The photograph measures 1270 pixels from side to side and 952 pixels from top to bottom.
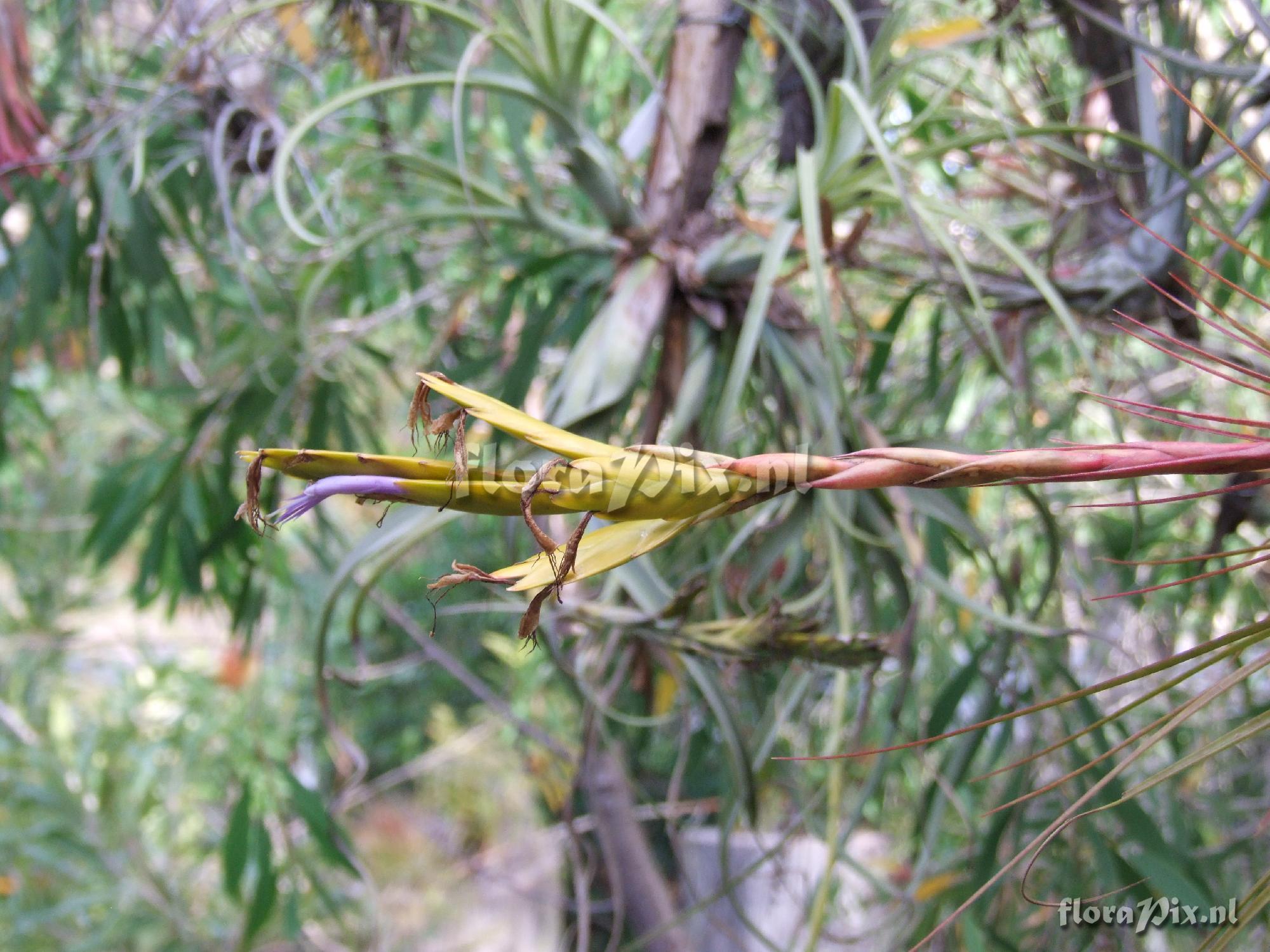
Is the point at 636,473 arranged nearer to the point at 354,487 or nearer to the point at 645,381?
the point at 354,487

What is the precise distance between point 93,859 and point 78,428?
803 mm

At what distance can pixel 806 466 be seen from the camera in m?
0.18

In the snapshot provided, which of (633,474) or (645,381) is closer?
(633,474)

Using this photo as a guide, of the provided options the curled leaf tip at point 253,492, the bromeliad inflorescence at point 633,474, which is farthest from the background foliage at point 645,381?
the curled leaf tip at point 253,492

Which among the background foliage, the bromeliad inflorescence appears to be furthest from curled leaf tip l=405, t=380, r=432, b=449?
the background foliage

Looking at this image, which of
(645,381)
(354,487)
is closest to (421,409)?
(354,487)

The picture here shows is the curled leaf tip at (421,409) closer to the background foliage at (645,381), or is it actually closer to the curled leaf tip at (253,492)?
the curled leaf tip at (253,492)

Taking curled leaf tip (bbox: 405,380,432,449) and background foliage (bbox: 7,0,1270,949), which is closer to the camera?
curled leaf tip (bbox: 405,380,432,449)

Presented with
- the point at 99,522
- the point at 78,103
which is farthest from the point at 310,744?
the point at 78,103

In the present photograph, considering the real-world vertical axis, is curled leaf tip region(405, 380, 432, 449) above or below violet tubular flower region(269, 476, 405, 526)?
above

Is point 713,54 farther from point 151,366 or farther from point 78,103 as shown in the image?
point 151,366

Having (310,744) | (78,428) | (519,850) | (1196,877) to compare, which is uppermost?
(78,428)

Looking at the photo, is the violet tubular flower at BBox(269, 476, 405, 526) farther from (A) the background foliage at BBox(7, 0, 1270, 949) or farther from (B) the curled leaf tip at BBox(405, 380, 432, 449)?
(A) the background foliage at BBox(7, 0, 1270, 949)

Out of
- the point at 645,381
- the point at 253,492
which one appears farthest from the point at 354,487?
the point at 645,381
